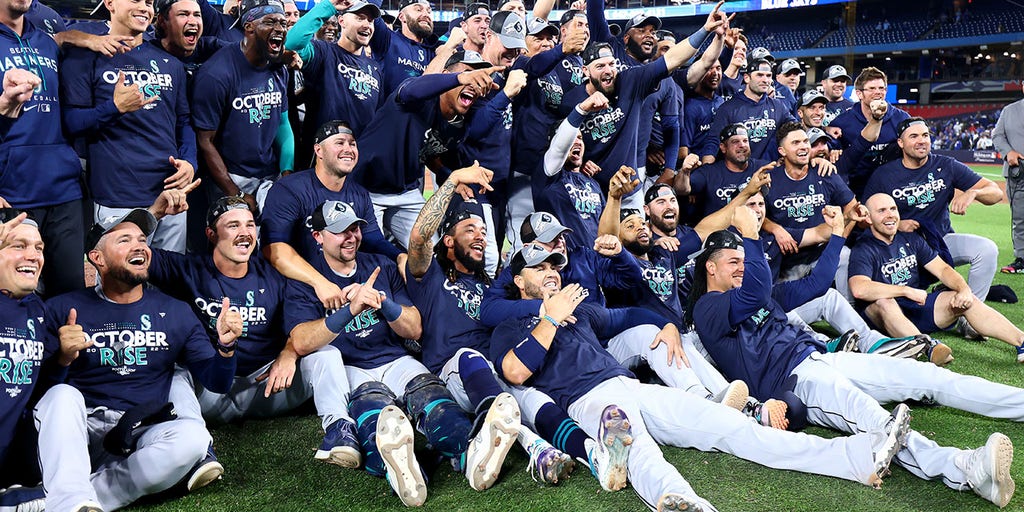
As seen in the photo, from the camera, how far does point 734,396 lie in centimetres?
461

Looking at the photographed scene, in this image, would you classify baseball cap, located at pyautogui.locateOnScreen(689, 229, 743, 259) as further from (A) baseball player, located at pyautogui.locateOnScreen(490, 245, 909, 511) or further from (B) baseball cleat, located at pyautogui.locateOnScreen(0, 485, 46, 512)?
(B) baseball cleat, located at pyautogui.locateOnScreen(0, 485, 46, 512)

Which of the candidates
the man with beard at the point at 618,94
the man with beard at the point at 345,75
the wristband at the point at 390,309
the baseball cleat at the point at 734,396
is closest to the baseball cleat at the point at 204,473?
the wristband at the point at 390,309

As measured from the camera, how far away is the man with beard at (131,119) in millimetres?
5117

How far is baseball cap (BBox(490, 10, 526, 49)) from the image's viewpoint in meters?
6.38

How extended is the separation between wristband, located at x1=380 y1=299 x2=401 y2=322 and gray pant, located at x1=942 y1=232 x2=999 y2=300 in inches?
217

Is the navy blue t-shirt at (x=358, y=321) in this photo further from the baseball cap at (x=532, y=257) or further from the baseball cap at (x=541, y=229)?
the baseball cap at (x=541, y=229)

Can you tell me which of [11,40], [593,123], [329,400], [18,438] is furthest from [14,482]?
[593,123]

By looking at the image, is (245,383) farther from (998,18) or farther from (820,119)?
(998,18)

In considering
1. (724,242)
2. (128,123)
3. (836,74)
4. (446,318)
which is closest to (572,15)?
(724,242)

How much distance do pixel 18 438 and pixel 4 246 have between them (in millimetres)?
869

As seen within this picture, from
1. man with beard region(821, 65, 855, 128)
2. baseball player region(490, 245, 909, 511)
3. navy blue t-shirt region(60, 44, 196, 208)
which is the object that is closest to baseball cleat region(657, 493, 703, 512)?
baseball player region(490, 245, 909, 511)

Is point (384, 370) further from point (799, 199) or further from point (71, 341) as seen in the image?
point (799, 199)

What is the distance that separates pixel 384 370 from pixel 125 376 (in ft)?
4.72

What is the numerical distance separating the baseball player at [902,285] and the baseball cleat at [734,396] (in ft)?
8.92
